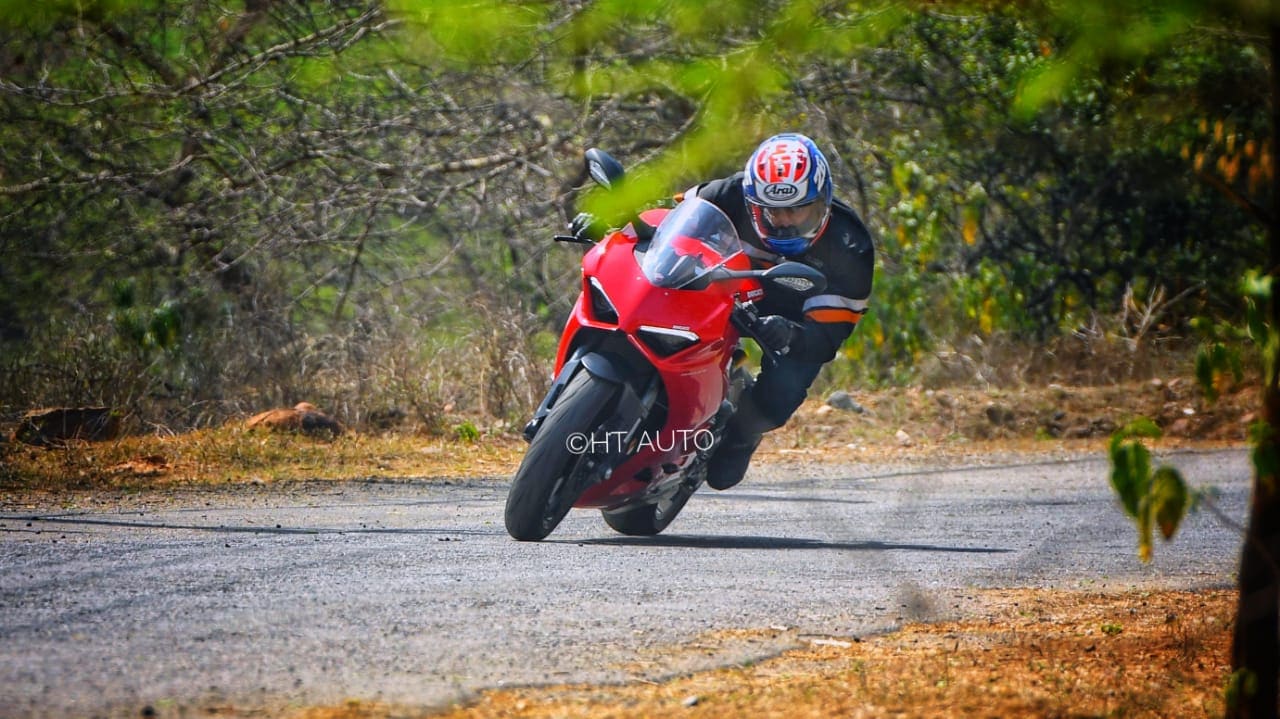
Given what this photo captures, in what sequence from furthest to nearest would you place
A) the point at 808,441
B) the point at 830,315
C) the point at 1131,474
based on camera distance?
the point at 808,441, the point at 830,315, the point at 1131,474

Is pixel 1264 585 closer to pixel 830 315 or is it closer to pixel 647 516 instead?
pixel 830 315

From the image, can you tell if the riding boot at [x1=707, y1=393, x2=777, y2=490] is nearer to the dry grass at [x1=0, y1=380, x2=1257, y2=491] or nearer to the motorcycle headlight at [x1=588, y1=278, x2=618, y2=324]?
the motorcycle headlight at [x1=588, y1=278, x2=618, y2=324]

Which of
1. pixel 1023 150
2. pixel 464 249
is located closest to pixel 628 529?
pixel 464 249

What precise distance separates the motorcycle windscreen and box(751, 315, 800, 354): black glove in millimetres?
333

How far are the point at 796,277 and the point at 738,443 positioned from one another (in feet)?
4.11

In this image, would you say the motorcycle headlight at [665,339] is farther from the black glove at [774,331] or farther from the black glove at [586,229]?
the black glove at [586,229]

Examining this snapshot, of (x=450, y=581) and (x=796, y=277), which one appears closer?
(x=450, y=581)

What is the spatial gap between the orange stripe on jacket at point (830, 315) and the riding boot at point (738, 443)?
0.66 metres

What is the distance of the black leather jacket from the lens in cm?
722

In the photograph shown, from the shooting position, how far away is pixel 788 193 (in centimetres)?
727

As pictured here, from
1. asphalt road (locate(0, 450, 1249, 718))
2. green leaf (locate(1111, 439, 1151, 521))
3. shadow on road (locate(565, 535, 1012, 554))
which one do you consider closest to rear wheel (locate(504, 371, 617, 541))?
asphalt road (locate(0, 450, 1249, 718))

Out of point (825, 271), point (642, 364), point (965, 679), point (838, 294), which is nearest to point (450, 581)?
point (642, 364)

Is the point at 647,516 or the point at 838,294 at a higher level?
the point at 838,294

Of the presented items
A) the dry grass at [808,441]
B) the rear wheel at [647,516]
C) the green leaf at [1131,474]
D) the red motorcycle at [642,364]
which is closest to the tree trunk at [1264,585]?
the green leaf at [1131,474]
